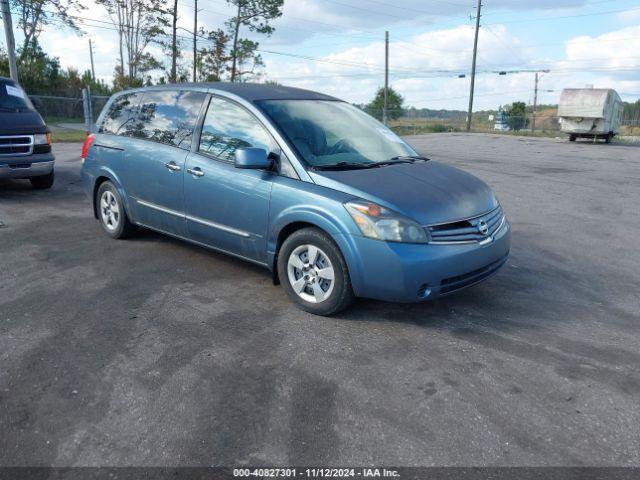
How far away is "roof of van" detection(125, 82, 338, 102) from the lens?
4.98 m

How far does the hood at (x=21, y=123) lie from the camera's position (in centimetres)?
879

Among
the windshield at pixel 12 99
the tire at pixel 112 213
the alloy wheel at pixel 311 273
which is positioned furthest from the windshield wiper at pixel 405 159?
the windshield at pixel 12 99

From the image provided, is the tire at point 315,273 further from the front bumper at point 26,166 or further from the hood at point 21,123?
the hood at point 21,123

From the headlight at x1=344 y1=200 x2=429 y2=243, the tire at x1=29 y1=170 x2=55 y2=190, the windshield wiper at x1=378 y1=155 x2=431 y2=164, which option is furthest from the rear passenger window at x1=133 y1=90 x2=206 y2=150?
the tire at x1=29 y1=170 x2=55 y2=190

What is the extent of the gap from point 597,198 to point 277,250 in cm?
819

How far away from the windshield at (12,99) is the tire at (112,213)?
4336 millimetres

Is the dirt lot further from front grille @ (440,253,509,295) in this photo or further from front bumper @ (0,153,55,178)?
front bumper @ (0,153,55,178)

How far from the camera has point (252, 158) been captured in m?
4.35

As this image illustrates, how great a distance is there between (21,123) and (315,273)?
720 centimetres

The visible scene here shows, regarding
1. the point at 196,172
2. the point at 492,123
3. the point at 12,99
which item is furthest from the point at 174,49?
the point at 492,123

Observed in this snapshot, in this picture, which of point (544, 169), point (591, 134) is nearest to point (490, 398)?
point (544, 169)

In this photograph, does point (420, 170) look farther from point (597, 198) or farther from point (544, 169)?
point (544, 169)

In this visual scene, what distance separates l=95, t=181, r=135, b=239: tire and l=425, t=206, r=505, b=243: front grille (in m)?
3.72

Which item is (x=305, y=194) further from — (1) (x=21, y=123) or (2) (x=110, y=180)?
(1) (x=21, y=123)
